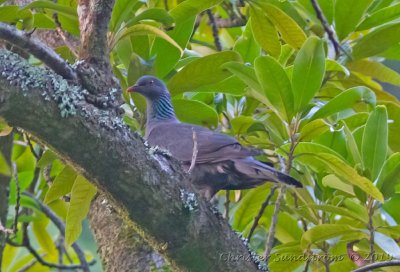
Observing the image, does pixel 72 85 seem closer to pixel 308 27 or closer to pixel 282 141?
pixel 282 141

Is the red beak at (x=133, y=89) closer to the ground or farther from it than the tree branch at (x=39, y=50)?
farther from it

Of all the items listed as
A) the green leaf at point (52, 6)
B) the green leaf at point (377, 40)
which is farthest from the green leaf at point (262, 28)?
the green leaf at point (52, 6)

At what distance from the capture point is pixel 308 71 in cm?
304

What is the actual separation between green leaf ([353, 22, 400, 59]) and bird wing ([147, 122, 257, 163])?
80 centimetres

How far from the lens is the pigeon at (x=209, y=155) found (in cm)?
338

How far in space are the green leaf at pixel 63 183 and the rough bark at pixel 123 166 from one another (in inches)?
34.0

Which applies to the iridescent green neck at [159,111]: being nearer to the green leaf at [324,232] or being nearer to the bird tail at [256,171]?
the bird tail at [256,171]

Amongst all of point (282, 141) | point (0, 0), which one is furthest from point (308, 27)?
point (0, 0)

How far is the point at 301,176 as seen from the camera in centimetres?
361

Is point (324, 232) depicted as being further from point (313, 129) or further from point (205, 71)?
point (205, 71)

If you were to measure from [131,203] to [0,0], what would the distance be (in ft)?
3.92

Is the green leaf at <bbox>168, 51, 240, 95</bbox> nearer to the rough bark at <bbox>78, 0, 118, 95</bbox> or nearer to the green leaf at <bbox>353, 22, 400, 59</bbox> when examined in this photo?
the green leaf at <bbox>353, 22, 400, 59</bbox>

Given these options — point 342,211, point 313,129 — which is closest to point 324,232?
point 342,211

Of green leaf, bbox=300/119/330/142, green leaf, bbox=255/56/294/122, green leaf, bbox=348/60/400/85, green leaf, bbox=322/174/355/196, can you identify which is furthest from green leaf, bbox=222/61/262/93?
green leaf, bbox=348/60/400/85
